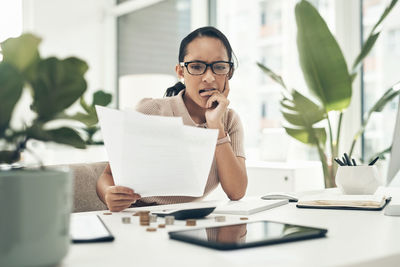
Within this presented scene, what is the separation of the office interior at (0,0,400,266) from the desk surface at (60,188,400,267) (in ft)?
0.69

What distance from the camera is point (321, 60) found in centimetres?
197

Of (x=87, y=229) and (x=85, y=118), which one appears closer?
(x=85, y=118)

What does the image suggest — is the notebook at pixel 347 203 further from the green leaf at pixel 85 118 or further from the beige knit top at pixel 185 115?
the green leaf at pixel 85 118

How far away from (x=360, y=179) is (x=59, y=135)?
0.92 m

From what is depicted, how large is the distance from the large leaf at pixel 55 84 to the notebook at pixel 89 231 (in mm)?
223

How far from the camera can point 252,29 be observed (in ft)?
11.2

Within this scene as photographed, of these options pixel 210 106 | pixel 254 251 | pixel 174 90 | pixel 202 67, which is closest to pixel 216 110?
pixel 210 106

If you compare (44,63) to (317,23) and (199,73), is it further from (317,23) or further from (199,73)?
(317,23)

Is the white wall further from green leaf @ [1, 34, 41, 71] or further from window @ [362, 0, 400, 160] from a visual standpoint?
green leaf @ [1, 34, 41, 71]

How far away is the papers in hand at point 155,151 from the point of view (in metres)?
0.88

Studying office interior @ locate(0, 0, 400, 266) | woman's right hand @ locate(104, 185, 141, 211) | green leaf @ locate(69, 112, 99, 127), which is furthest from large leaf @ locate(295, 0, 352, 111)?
green leaf @ locate(69, 112, 99, 127)

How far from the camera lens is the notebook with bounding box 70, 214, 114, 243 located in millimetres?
635

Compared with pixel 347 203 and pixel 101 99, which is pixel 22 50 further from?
pixel 101 99

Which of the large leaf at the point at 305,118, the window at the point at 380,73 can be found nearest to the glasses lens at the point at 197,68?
the large leaf at the point at 305,118
